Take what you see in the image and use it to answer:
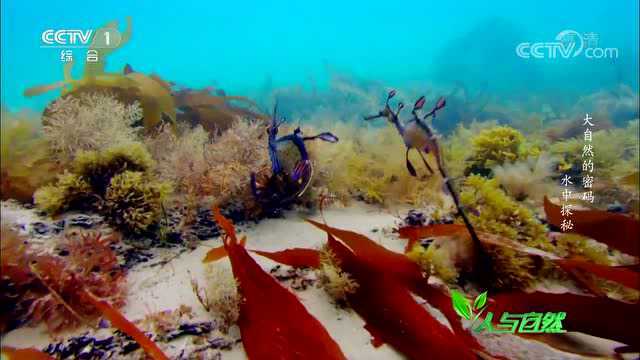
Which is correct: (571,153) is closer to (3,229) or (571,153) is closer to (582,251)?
(582,251)

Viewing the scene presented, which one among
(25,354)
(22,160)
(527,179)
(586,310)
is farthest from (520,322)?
(22,160)

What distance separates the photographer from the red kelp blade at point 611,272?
2.25 metres

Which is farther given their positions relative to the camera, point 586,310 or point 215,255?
point 215,255

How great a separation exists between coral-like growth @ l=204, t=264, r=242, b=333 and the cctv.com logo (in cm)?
324

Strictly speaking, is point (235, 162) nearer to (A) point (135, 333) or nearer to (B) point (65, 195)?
(B) point (65, 195)

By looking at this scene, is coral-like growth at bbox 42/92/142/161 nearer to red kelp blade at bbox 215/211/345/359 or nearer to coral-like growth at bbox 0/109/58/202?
coral-like growth at bbox 0/109/58/202

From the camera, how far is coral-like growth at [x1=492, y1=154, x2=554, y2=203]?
367 cm

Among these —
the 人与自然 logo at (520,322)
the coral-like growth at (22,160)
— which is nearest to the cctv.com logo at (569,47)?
the 人与自然 logo at (520,322)

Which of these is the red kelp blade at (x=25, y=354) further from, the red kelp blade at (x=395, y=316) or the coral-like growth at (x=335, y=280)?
the red kelp blade at (x=395, y=316)

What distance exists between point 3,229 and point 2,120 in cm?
157

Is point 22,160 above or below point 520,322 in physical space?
above

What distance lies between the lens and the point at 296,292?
8.11 ft

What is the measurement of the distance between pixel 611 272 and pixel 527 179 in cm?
156

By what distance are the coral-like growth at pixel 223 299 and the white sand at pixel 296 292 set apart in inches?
4.1
